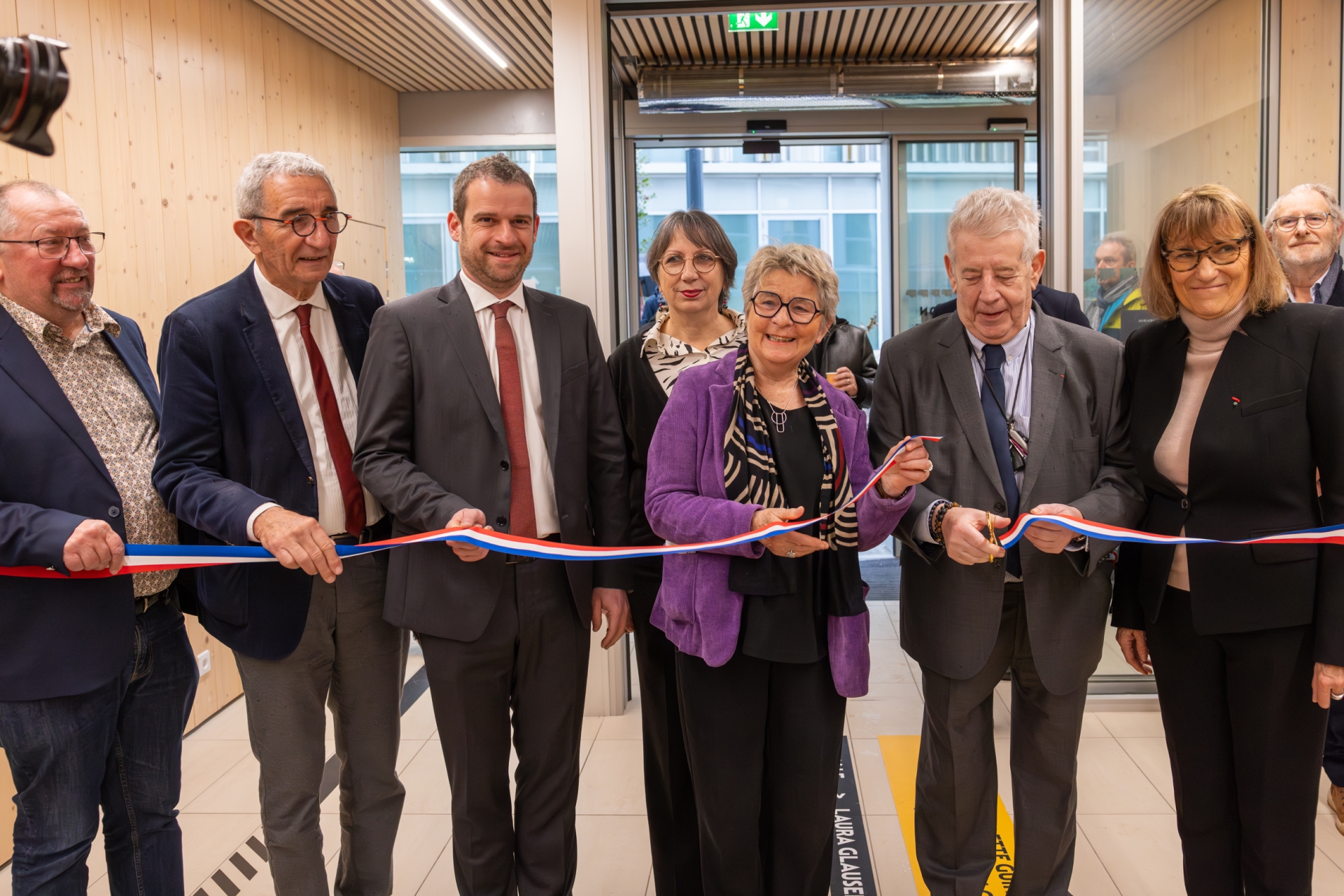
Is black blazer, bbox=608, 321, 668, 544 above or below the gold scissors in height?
above

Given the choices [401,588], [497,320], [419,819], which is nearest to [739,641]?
[401,588]

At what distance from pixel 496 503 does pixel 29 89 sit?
58.7 inches

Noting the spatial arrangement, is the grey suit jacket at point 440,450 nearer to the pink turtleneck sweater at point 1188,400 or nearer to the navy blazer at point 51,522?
the navy blazer at point 51,522

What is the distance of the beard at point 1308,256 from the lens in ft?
10.5

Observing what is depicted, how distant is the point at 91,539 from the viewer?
6.26 feet

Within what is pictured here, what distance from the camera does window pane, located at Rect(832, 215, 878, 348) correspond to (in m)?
9.37

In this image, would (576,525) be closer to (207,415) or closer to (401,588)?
(401,588)

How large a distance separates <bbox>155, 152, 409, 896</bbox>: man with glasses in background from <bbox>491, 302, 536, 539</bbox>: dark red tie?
41 cm

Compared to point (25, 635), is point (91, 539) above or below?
above

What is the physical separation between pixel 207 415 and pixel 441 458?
560 millimetres

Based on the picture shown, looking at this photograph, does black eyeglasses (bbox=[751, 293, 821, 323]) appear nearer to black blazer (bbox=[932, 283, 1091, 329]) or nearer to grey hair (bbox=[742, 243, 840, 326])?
grey hair (bbox=[742, 243, 840, 326])

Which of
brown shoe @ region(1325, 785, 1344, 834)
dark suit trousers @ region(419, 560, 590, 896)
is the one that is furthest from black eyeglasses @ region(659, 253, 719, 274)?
brown shoe @ region(1325, 785, 1344, 834)

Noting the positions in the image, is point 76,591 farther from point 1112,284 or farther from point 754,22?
point 754,22

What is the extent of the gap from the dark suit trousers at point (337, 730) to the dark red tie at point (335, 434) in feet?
0.42
